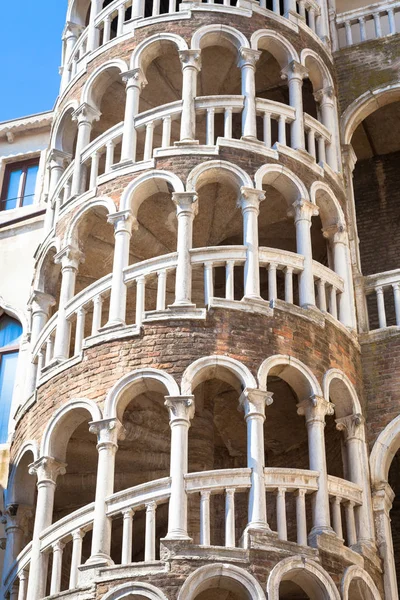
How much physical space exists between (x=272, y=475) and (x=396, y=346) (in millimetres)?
3368

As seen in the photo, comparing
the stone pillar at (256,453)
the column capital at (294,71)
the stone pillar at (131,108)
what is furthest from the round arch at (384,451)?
the column capital at (294,71)

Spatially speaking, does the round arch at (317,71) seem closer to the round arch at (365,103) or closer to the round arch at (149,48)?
the round arch at (365,103)

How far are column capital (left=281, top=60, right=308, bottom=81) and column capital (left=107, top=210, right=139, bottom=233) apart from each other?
3.91 metres

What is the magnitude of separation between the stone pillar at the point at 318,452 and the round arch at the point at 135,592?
6.75 ft

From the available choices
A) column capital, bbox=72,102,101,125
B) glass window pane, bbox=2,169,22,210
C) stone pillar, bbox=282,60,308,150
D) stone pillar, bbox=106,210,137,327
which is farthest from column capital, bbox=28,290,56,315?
stone pillar, bbox=282,60,308,150

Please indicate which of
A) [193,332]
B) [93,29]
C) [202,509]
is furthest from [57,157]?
[202,509]

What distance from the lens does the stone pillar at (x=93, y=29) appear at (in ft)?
58.3

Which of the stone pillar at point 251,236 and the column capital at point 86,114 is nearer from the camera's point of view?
the stone pillar at point 251,236

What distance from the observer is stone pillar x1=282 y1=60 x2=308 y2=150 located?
16000mm

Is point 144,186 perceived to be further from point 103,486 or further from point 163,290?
point 103,486

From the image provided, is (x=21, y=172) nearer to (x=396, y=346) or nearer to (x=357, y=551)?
(x=396, y=346)

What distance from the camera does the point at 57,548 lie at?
12.6 m

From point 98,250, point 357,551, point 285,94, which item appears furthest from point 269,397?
point 285,94

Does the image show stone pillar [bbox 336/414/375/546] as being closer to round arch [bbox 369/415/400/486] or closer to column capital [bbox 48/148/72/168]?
round arch [bbox 369/415/400/486]
